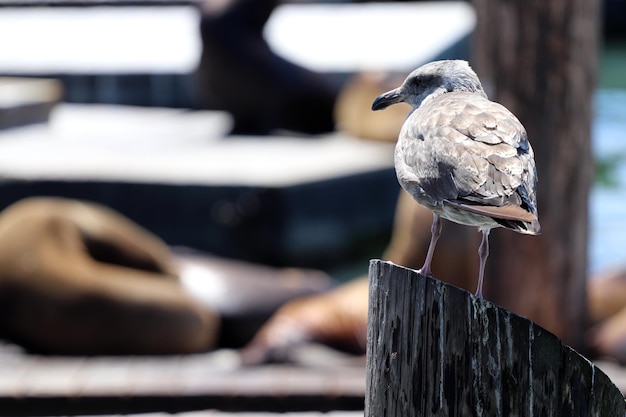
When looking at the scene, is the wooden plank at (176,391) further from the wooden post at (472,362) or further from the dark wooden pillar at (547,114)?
the wooden post at (472,362)

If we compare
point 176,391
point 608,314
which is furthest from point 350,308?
point 176,391

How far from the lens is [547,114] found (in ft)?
19.5

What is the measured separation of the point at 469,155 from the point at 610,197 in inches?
484

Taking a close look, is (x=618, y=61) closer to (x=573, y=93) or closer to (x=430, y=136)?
(x=573, y=93)

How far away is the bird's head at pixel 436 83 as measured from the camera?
9.28ft

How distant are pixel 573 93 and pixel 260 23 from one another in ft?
23.5

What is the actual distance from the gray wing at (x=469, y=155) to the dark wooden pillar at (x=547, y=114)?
3309 millimetres

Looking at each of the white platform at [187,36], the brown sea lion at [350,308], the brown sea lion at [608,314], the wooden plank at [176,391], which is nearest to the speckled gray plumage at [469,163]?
the wooden plank at [176,391]

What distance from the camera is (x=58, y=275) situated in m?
6.61

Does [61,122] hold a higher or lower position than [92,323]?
higher

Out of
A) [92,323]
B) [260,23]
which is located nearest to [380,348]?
[92,323]

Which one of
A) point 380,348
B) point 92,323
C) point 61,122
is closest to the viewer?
point 380,348

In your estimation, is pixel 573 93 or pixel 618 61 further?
pixel 618 61

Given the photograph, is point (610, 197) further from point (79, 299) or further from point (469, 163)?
point (469, 163)
